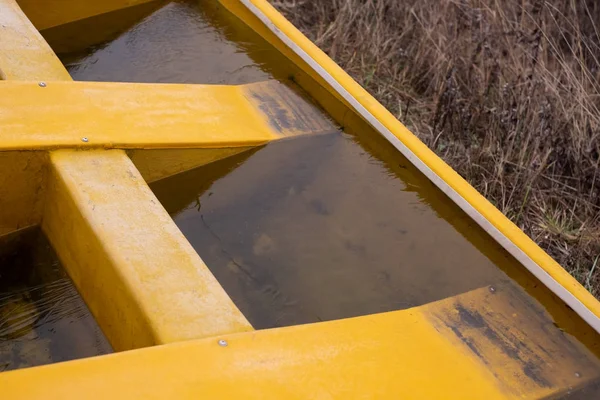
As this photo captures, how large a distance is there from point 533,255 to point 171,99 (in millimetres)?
1158

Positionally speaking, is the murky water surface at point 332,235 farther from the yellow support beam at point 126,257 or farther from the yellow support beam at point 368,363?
the yellow support beam at point 126,257

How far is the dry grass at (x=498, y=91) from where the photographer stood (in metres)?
2.76

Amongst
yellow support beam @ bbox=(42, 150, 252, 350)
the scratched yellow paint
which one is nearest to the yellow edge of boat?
the scratched yellow paint

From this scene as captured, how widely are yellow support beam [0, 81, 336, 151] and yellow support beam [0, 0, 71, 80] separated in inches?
5.6

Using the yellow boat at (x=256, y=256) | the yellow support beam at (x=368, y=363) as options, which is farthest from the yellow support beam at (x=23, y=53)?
the yellow support beam at (x=368, y=363)

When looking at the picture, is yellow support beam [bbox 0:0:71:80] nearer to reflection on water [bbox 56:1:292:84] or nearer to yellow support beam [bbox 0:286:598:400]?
reflection on water [bbox 56:1:292:84]

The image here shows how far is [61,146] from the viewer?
1.72 m

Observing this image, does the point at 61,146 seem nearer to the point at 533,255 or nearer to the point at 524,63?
the point at 533,255

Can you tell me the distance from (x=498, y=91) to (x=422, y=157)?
4.88ft

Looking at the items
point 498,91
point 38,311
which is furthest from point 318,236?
point 498,91

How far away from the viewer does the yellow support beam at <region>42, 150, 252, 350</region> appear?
53.1 inches

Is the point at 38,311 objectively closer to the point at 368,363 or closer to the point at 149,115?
the point at 149,115

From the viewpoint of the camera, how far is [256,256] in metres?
1.85

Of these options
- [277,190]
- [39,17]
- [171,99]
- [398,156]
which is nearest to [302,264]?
[277,190]
